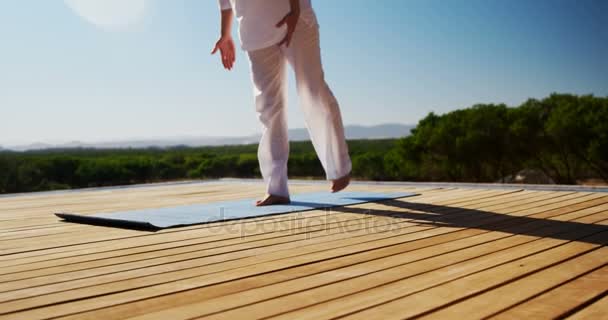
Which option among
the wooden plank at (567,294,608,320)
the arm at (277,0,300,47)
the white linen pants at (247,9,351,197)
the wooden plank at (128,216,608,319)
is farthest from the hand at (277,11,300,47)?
the wooden plank at (567,294,608,320)

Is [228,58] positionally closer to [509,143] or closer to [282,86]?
[282,86]

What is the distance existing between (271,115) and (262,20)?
0.50 m

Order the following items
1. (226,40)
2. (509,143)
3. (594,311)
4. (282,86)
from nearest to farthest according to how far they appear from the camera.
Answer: (594,311) → (282,86) → (226,40) → (509,143)

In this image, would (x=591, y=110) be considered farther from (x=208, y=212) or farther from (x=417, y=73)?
(x=417, y=73)

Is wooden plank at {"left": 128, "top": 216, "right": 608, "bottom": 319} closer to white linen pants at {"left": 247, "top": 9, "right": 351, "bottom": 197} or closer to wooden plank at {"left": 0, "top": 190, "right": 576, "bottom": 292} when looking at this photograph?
wooden plank at {"left": 0, "top": 190, "right": 576, "bottom": 292}

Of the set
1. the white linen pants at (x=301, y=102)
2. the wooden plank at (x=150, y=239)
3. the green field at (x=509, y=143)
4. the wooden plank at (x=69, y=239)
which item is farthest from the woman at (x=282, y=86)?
the green field at (x=509, y=143)

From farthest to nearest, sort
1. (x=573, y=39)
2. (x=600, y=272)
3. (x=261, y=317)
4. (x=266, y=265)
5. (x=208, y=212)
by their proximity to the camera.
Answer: (x=573, y=39) < (x=208, y=212) < (x=266, y=265) < (x=600, y=272) < (x=261, y=317)

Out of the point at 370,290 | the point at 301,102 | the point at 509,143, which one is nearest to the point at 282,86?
the point at 301,102

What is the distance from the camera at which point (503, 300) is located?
100 centimetres

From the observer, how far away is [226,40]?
3.23m

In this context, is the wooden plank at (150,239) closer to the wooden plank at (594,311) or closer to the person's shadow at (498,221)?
the person's shadow at (498,221)

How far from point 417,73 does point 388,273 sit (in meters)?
29.5

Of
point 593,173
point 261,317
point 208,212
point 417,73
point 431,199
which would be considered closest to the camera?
point 261,317

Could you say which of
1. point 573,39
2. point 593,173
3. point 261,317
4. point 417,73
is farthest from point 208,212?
point 417,73
